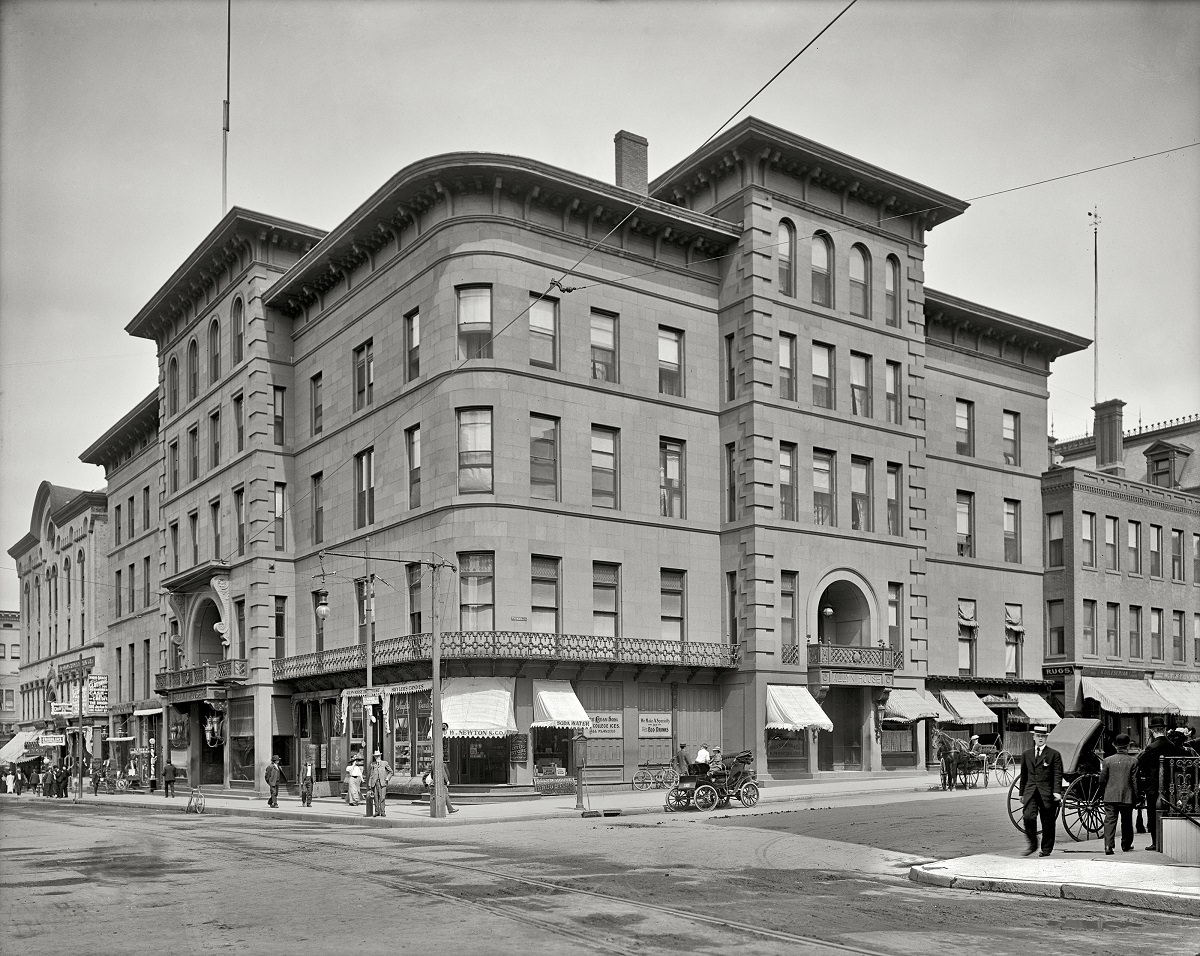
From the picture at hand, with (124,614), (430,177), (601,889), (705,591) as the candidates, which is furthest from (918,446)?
(124,614)

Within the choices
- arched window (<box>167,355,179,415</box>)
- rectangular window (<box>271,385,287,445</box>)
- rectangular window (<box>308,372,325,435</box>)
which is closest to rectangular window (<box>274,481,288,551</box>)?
rectangular window (<box>271,385,287,445</box>)

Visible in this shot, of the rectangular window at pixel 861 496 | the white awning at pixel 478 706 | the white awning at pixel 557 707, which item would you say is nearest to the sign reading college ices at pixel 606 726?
the white awning at pixel 557 707

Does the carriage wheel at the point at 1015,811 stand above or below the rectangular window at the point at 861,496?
below

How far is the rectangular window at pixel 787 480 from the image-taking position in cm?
4231

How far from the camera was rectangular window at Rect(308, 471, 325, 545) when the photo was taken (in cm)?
4628

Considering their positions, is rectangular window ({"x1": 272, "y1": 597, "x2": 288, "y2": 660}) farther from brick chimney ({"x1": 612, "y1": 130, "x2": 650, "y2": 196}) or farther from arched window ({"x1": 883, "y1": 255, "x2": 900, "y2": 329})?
arched window ({"x1": 883, "y1": 255, "x2": 900, "y2": 329})

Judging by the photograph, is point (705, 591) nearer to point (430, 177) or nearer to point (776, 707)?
point (776, 707)

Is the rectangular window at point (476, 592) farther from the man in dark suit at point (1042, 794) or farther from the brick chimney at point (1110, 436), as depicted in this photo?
the brick chimney at point (1110, 436)

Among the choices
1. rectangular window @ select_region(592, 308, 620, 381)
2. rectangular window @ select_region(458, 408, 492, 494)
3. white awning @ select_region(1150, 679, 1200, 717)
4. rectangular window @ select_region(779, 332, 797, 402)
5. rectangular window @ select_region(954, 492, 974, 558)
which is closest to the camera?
rectangular window @ select_region(458, 408, 492, 494)

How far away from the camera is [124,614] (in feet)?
221

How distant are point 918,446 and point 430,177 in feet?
65.9

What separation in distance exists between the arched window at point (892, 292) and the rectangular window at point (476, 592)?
713 inches

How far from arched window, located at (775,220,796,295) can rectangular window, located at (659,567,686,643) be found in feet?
33.3

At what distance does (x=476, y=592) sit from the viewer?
3734 centimetres
